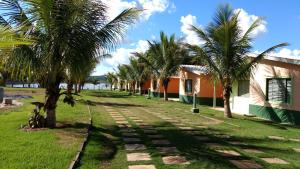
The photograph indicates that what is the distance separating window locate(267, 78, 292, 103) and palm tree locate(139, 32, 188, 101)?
13211 mm

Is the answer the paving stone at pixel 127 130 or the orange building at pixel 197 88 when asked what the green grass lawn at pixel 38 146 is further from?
the orange building at pixel 197 88

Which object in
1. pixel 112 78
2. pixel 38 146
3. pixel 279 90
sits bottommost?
pixel 38 146

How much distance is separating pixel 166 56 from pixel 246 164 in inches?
939

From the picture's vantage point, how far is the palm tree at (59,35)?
10102 millimetres

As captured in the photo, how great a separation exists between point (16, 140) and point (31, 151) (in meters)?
1.40

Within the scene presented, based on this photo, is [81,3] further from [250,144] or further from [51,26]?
[250,144]

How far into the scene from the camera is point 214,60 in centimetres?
1650

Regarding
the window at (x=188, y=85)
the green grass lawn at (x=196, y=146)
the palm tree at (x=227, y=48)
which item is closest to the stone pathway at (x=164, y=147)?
the green grass lawn at (x=196, y=146)

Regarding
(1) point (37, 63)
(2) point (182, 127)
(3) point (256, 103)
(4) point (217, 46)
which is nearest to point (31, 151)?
(1) point (37, 63)

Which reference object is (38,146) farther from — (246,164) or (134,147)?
(246,164)

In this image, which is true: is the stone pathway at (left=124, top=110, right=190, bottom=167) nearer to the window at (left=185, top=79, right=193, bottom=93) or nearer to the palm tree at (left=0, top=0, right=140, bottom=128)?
the palm tree at (left=0, top=0, right=140, bottom=128)

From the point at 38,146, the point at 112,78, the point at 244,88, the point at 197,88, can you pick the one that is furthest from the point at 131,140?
the point at 112,78

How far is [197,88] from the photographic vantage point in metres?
28.3

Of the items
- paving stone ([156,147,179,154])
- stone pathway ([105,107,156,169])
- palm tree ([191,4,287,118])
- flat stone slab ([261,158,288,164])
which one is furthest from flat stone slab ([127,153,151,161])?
palm tree ([191,4,287,118])
